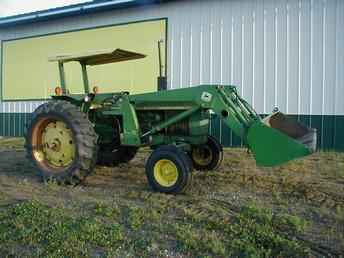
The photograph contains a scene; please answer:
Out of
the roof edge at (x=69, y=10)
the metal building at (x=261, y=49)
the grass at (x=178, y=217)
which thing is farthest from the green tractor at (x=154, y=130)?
the roof edge at (x=69, y=10)

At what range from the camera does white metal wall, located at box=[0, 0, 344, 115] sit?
353 inches

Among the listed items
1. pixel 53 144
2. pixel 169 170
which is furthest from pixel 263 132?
pixel 53 144

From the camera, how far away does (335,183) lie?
5.63 metres

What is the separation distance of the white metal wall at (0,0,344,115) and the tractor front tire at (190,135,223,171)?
3.86 metres

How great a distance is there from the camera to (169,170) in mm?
5000

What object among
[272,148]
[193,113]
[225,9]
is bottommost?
[272,148]

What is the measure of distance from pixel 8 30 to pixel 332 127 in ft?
36.2

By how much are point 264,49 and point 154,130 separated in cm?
502

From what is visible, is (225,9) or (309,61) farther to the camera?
(225,9)

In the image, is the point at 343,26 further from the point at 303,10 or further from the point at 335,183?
the point at 335,183

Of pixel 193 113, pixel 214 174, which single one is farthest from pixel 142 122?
pixel 214 174

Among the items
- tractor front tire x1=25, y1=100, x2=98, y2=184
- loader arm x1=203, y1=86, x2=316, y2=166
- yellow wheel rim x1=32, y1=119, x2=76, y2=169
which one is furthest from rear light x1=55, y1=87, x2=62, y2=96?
loader arm x1=203, y1=86, x2=316, y2=166

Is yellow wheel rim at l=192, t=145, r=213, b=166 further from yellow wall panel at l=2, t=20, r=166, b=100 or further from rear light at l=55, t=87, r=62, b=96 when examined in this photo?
yellow wall panel at l=2, t=20, r=166, b=100

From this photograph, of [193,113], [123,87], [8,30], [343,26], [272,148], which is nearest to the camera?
[272,148]
